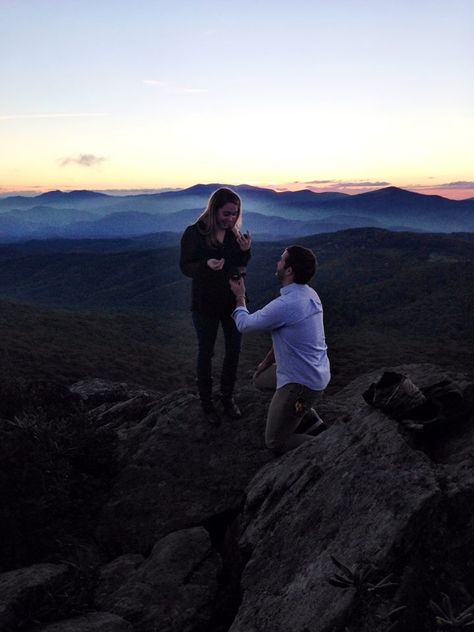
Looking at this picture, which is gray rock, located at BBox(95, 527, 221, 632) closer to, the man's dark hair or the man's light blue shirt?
the man's light blue shirt

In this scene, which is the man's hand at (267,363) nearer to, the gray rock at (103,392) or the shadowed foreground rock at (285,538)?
the shadowed foreground rock at (285,538)

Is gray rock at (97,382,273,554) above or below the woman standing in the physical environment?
below

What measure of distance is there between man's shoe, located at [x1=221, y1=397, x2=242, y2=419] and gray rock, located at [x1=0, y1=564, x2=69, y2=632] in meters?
3.22

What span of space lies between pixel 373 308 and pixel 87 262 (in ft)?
405

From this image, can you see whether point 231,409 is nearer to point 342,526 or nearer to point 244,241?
point 244,241

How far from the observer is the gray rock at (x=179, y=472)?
6.19 metres

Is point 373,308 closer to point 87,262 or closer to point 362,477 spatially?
point 362,477

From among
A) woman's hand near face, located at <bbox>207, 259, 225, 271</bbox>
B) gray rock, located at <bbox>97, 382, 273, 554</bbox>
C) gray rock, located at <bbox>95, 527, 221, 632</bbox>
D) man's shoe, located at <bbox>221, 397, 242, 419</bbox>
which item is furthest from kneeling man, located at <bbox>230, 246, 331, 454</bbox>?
gray rock, located at <bbox>95, 527, 221, 632</bbox>

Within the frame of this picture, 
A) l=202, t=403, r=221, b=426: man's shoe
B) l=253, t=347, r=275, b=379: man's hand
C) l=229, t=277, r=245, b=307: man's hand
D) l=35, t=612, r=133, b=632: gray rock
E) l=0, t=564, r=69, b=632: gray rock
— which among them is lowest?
l=35, t=612, r=133, b=632: gray rock

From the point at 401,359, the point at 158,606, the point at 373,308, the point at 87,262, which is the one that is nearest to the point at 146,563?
the point at 158,606

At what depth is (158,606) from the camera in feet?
15.5

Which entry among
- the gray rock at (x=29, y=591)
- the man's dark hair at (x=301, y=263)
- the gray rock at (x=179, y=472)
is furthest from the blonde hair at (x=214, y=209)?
the gray rock at (x=29, y=591)

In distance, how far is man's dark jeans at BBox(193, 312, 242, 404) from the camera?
705 cm

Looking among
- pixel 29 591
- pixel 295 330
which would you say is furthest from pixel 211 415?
pixel 29 591
